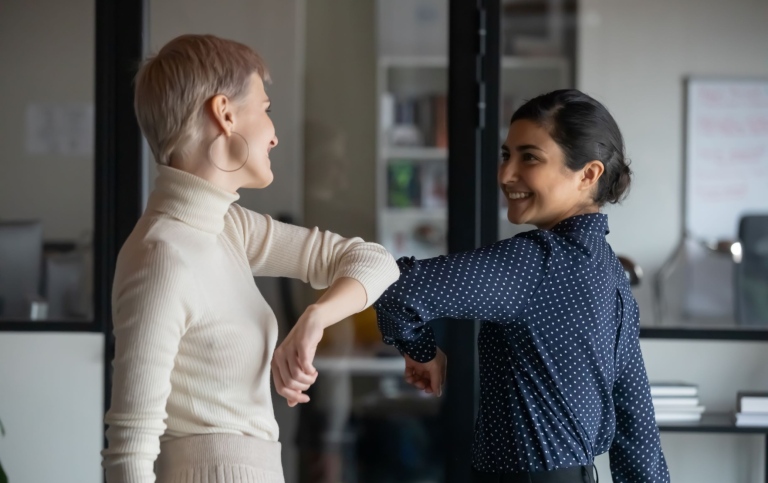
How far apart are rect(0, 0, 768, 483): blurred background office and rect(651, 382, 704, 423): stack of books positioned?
135mm

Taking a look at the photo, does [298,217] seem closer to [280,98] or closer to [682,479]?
[280,98]

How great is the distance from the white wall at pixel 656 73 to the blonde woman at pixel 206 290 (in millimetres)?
1737

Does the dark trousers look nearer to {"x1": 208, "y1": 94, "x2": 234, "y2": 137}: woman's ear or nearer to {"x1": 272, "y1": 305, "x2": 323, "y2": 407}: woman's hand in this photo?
{"x1": 272, "y1": 305, "x2": 323, "y2": 407}: woman's hand

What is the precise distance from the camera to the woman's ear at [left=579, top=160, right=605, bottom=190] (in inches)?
65.0

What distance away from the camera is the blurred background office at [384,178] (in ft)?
9.20

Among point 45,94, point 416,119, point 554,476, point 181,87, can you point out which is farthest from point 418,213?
point 181,87

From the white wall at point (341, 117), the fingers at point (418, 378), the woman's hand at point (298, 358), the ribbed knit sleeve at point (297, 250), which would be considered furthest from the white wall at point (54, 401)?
the woman's hand at point (298, 358)

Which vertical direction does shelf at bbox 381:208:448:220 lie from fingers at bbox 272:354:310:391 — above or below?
above

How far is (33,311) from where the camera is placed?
2.88 metres

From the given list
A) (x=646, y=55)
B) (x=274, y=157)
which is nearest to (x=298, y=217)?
(x=274, y=157)

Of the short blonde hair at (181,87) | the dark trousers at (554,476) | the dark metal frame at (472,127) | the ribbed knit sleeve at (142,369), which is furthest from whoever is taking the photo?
the dark metal frame at (472,127)

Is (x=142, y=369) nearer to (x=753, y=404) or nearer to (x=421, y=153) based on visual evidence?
(x=421, y=153)


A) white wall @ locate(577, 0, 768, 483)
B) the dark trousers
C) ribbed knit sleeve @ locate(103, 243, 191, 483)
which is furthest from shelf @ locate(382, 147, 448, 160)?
ribbed knit sleeve @ locate(103, 243, 191, 483)

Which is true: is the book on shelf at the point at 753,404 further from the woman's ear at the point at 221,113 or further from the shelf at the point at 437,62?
the woman's ear at the point at 221,113
